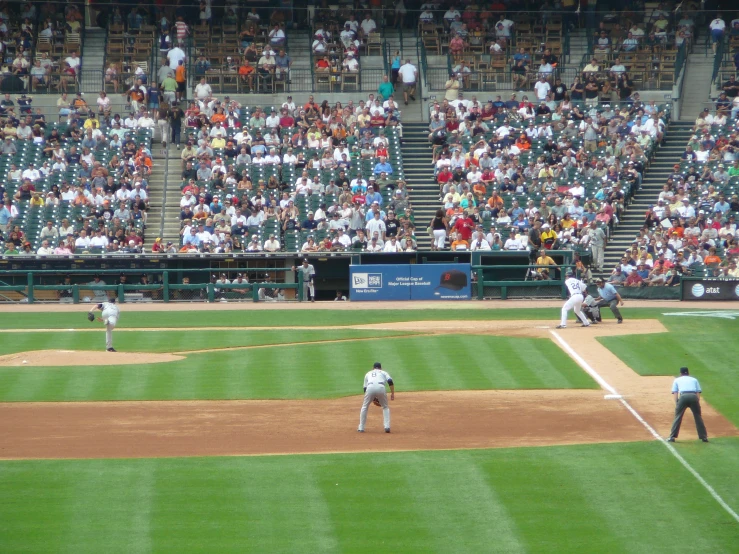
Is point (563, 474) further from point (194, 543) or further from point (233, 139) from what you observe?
point (233, 139)

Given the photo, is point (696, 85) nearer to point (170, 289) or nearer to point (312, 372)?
point (170, 289)

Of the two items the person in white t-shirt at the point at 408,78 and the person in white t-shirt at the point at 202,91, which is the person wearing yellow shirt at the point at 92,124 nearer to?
the person in white t-shirt at the point at 202,91

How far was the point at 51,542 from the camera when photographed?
13320 millimetres

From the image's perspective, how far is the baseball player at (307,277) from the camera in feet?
112

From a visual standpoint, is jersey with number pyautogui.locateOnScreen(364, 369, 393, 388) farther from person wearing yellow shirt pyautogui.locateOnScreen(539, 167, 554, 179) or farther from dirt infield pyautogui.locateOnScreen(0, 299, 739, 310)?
person wearing yellow shirt pyautogui.locateOnScreen(539, 167, 554, 179)

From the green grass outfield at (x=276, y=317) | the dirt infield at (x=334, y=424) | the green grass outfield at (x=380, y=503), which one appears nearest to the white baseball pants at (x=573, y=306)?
the green grass outfield at (x=276, y=317)

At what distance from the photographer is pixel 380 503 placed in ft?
48.4

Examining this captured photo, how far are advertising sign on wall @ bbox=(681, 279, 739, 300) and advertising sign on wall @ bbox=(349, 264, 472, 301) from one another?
6637 mm

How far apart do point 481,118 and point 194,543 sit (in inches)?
1137

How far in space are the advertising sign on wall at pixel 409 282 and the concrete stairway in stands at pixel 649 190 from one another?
16.1 ft

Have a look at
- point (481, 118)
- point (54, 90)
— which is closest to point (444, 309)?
point (481, 118)

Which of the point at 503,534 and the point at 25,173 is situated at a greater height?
the point at 25,173

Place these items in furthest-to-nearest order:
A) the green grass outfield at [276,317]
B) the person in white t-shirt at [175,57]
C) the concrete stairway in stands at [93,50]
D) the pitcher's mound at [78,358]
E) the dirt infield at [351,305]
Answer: the concrete stairway in stands at [93,50]
the person in white t-shirt at [175,57]
the dirt infield at [351,305]
the green grass outfield at [276,317]
the pitcher's mound at [78,358]

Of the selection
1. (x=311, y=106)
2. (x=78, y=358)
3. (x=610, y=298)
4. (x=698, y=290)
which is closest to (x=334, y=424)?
(x=78, y=358)
